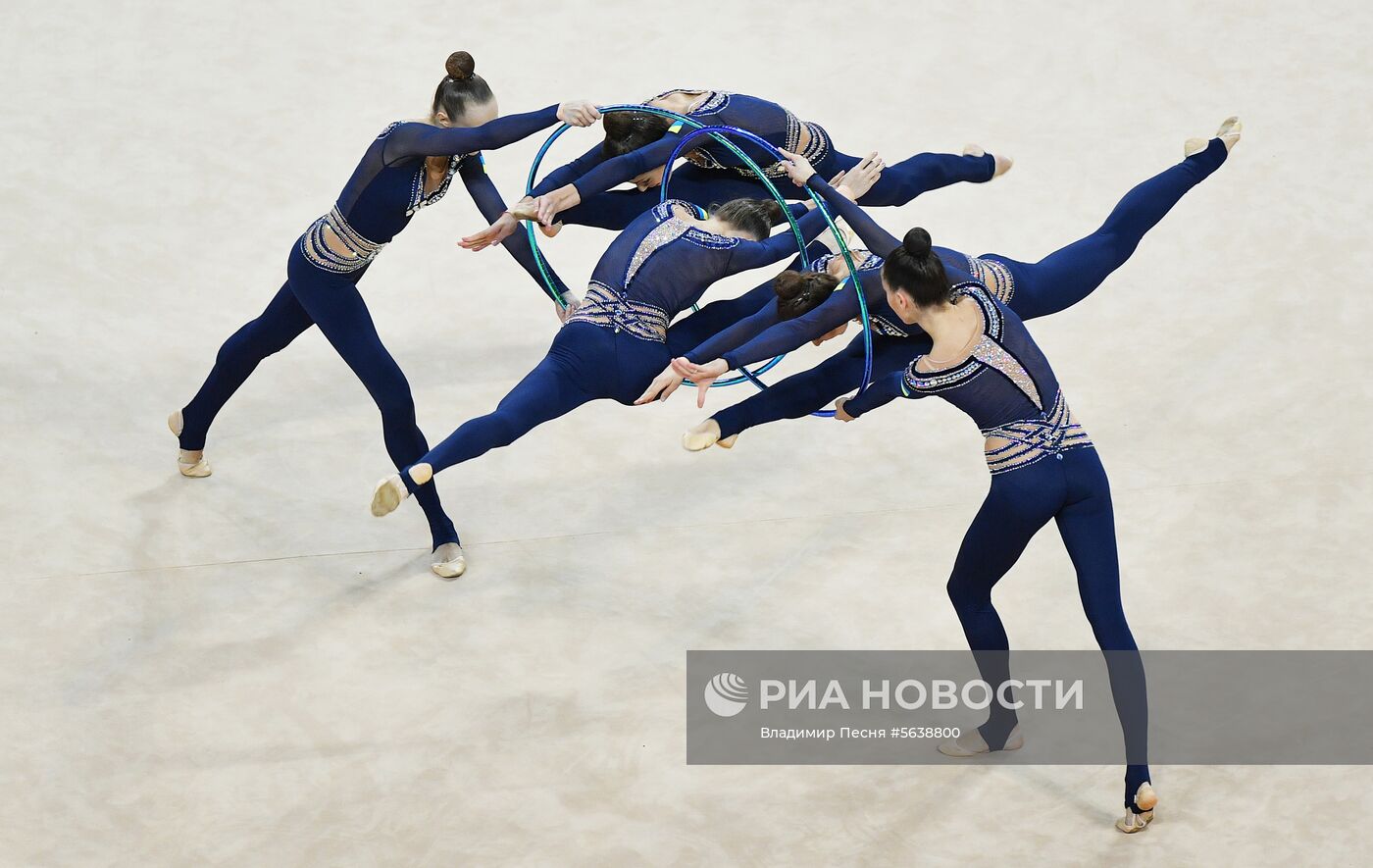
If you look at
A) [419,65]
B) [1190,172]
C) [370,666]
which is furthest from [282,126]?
[1190,172]

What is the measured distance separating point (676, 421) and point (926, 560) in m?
1.32

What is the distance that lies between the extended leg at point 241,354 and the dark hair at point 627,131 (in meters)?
1.26

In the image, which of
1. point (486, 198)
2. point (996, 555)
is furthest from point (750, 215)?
point (996, 555)

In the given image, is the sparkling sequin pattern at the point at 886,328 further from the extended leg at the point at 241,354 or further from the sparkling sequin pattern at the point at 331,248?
the extended leg at the point at 241,354

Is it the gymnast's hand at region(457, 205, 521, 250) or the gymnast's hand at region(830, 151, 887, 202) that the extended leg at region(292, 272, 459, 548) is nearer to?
the gymnast's hand at region(457, 205, 521, 250)

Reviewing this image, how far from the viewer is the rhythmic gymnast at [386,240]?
15.5ft

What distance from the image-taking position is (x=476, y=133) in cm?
465

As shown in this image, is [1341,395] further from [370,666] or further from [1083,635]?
[370,666]

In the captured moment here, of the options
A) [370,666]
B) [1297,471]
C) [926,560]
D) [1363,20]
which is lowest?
[370,666]

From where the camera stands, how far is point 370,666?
16.7 feet

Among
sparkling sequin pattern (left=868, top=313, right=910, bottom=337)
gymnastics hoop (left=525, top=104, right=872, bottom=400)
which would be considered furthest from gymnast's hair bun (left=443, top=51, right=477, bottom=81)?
sparkling sequin pattern (left=868, top=313, right=910, bottom=337)

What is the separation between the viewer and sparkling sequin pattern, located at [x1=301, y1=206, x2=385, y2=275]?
5086 millimetres

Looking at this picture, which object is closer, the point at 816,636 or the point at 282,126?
the point at 816,636

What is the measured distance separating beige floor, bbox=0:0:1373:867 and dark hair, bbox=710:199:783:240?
1.26m
